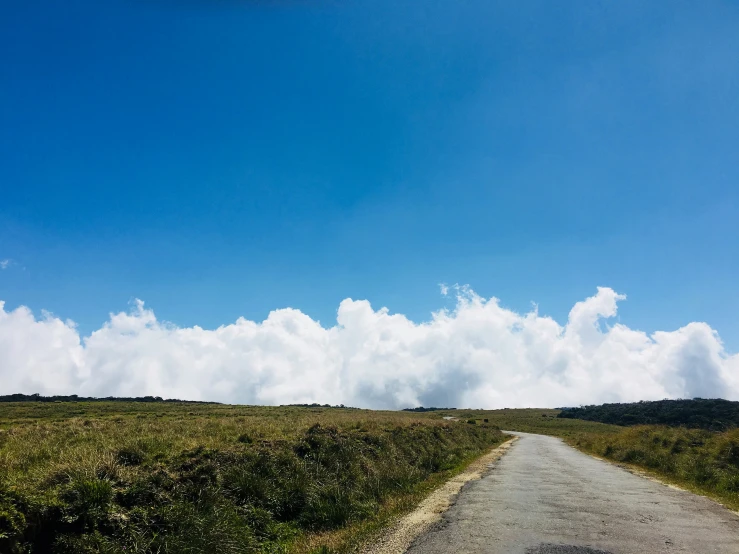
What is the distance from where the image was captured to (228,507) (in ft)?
36.8

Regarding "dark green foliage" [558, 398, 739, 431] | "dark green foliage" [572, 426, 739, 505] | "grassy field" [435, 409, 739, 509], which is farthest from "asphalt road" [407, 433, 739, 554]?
"dark green foliage" [558, 398, 739, 431]

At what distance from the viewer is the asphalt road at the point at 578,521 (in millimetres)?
9133

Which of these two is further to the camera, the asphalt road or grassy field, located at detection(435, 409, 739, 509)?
grassy field, located at detection(435, 409, 739, 509)

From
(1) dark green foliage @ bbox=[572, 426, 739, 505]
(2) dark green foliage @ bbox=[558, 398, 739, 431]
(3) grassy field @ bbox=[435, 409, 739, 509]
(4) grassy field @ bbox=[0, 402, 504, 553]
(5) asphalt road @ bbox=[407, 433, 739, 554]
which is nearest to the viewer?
(4) grassy field @ bbox=[0, 402, 504, 553]

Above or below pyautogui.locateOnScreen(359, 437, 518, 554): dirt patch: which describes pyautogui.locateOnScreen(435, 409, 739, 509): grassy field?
below

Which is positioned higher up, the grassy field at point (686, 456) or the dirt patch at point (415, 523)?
the dirt patch at point (415, 523)

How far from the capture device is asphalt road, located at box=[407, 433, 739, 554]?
30.0ft

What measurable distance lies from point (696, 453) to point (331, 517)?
2330cm

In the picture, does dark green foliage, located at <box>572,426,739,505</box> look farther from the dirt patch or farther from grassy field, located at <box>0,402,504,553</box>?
grassy field, located at <box>0,402,504,553</box>

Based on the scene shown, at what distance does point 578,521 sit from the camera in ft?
36.6

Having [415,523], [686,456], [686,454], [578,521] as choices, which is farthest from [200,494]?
[686,454]

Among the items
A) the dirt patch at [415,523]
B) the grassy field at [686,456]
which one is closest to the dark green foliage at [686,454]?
the grassy field at [686,456]

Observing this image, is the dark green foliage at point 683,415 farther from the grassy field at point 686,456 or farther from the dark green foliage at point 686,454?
the grassy field at point 686,456

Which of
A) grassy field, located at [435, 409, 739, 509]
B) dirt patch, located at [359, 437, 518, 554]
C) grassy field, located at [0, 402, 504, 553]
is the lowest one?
grassy field, located at [435, 409, 739, 509]
